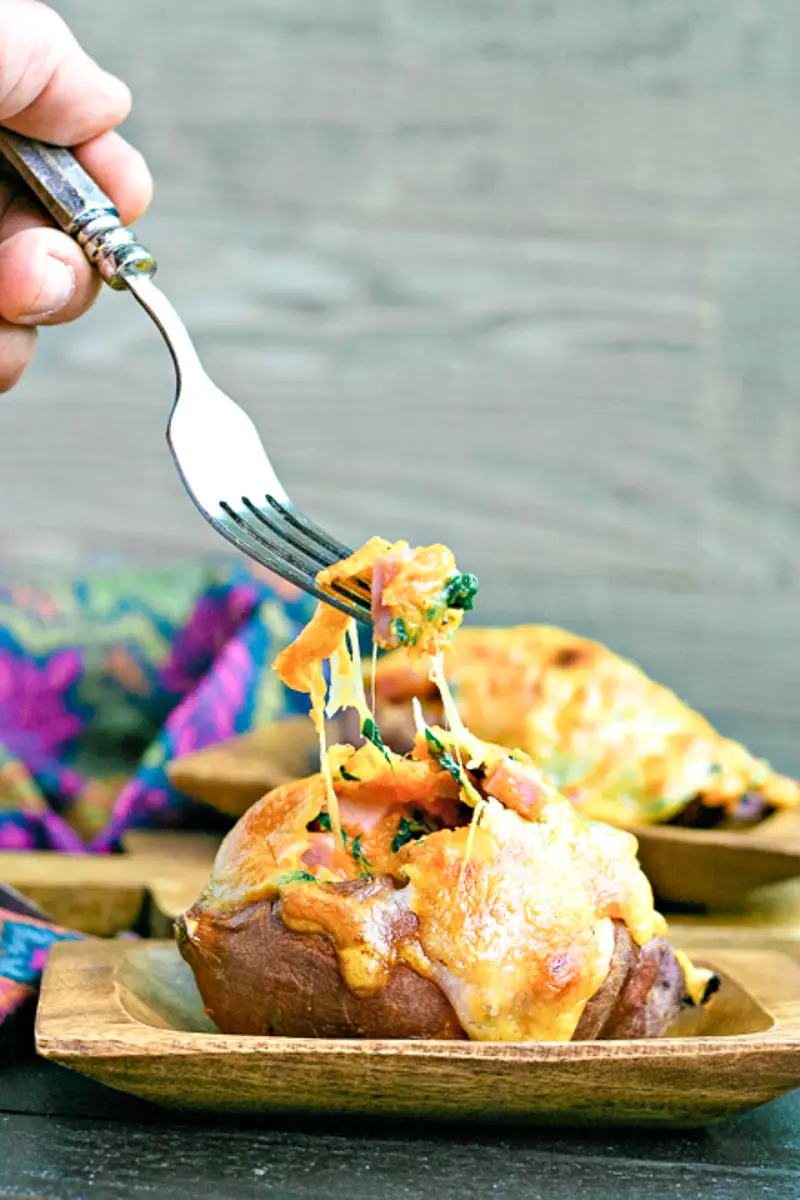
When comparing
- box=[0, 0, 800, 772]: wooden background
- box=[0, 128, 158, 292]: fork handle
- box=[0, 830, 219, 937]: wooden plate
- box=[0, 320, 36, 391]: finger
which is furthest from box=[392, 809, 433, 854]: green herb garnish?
box=[0, 0, 800, 772]: wooden background

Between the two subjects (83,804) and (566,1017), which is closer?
(566,1017)

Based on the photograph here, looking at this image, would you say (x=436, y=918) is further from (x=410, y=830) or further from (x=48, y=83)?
(x=48, y=83)

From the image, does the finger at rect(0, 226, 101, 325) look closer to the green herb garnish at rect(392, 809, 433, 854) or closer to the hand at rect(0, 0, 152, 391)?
the hand at rect(0, 0, 152, 391)

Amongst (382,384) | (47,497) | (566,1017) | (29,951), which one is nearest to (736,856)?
(566,1017)


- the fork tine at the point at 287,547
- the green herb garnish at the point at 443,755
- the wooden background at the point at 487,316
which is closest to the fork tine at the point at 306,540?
the fork tine at the point at 287,547

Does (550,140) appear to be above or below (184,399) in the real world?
above

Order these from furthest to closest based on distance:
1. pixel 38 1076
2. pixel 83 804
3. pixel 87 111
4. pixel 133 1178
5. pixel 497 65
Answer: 1. pixel 497 65
2. pixel 83 804
3. pixel 87 111
4. pixel 38 1076
5. pixel 133 1178

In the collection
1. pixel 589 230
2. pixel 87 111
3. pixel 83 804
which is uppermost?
pixel 589 230

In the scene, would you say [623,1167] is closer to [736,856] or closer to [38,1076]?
[38,1076]
